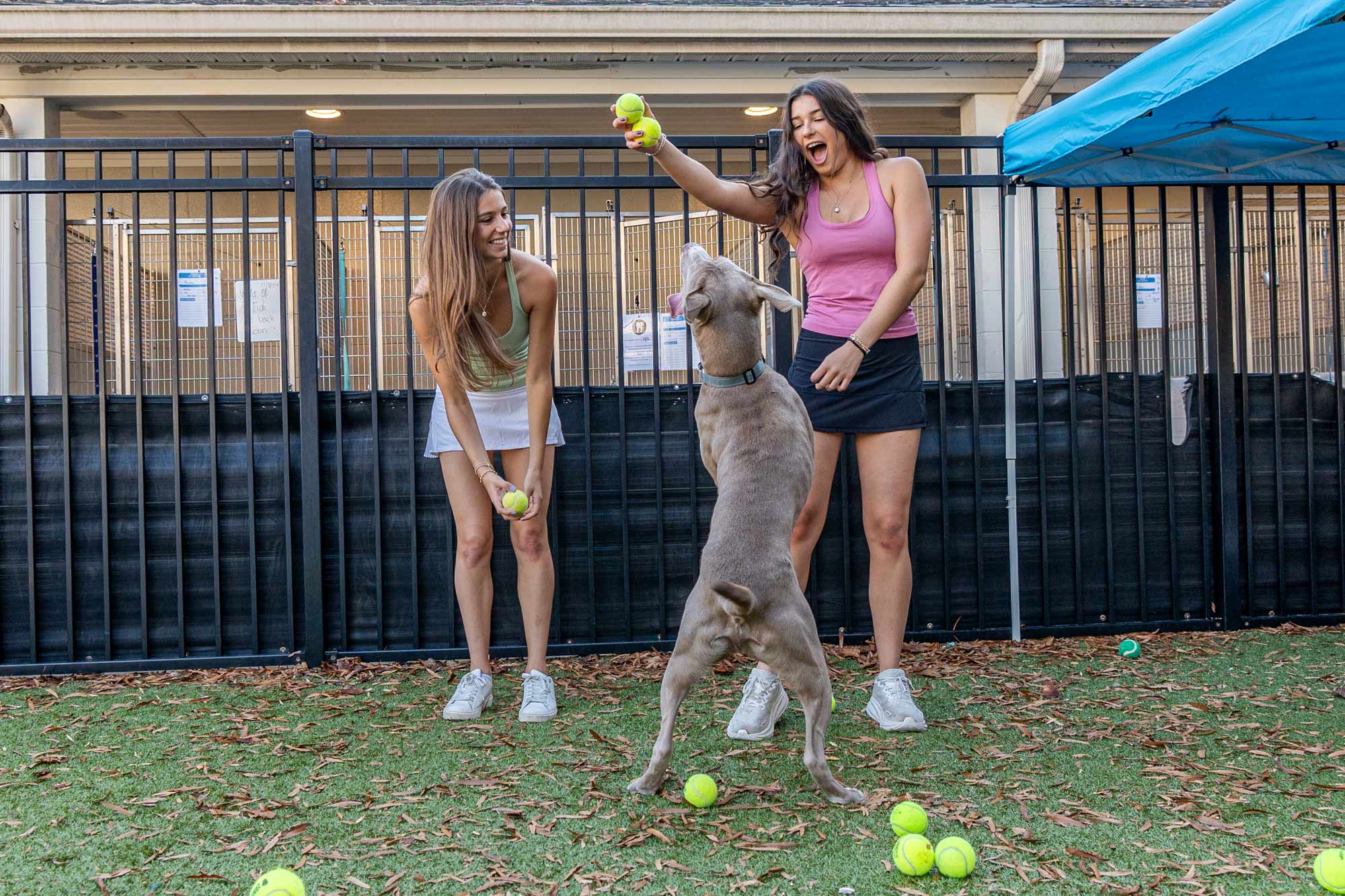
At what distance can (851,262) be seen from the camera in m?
3.66

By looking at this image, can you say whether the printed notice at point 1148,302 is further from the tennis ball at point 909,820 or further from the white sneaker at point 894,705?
the tennis ball at point 909,820

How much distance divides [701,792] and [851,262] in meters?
2.01

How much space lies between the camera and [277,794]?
304 cm

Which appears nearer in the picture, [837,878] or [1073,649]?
[837,878]

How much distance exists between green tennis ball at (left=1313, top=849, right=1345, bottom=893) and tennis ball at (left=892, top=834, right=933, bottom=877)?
91 cm

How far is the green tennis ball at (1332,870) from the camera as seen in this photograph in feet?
7.42

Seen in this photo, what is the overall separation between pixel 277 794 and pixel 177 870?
20.8 inches

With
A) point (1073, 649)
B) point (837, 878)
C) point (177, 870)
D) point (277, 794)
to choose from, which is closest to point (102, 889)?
point (177, 870)

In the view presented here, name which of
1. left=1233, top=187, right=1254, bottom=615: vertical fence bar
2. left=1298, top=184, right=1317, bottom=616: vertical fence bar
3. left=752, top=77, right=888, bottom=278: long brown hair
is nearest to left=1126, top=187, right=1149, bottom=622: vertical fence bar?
left=1233, top=187, right=1254, bottom=615: vertical fence bar

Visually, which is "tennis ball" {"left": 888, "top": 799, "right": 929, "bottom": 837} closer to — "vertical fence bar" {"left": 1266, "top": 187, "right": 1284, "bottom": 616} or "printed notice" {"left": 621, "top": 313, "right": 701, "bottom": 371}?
"printed notice" {"left": 621, "top": 313, "right": 701, "bottom": 371}

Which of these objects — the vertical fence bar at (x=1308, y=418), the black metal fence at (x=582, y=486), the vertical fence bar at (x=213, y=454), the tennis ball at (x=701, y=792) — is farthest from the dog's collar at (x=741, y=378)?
the vertical fence bar at (x=1308, y=418)

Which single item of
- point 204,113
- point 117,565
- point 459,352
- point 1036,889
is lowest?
point 1036,889

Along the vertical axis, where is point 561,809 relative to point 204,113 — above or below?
below

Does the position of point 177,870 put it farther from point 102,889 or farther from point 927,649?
point 927,649
